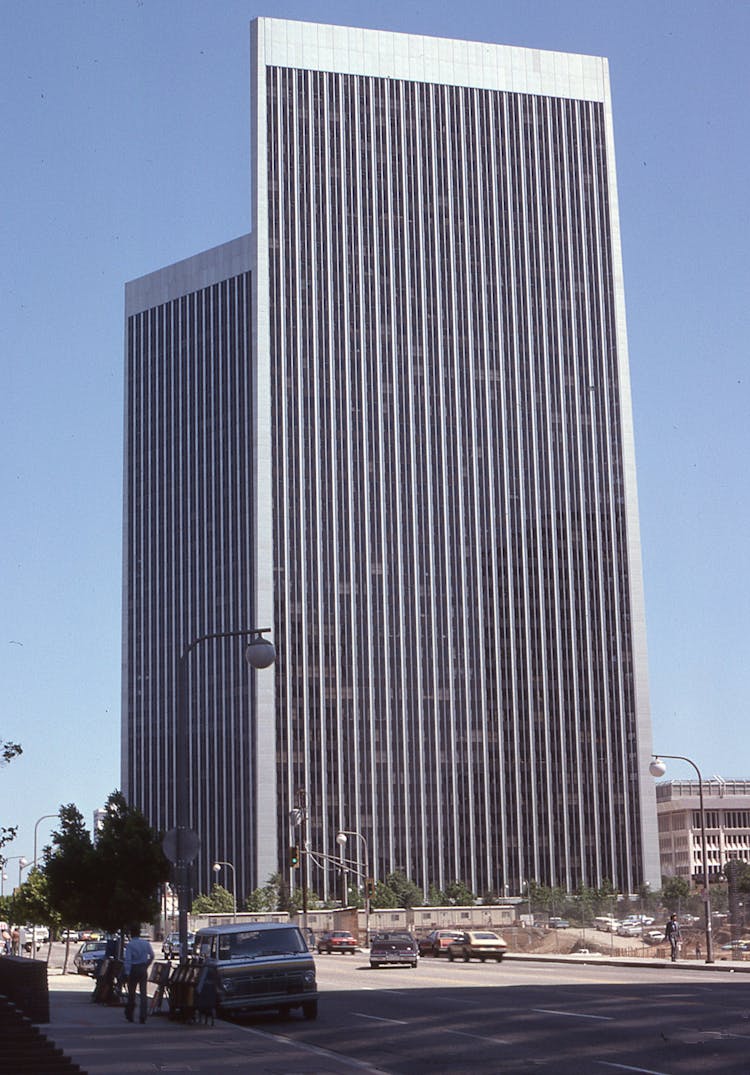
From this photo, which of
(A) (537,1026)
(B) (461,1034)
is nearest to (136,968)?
(B) (461,1034)

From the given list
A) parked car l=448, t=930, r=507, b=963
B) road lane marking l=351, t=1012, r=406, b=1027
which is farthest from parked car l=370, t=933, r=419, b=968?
road lane marking l=351, t=1012, r=406, b=1027

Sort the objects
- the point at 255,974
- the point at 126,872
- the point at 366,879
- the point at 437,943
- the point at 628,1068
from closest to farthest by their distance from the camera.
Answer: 1. the point at 628,1068
2. the point at 255,974
3. the point at 126,872
4. the point at 437,943
5. the point at 366,879

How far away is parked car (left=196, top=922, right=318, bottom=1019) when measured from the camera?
29.8 m

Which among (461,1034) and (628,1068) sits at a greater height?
(628,1068)

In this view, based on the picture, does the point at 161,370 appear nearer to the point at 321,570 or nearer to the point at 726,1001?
the point at 321,570

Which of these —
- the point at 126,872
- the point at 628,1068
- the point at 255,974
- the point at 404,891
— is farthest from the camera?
the point at 404,891

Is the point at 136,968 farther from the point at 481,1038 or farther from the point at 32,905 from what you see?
the point at 32,905

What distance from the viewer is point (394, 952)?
5978 centimetres

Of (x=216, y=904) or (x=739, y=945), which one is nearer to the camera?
(x=739, y=945)

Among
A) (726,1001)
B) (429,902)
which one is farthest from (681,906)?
(429,902)

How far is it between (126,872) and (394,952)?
2052 cm

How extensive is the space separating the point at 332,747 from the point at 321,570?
16.1 meters

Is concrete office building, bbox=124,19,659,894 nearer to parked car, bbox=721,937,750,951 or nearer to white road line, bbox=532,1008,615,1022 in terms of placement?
parked car, bbox=721,937,750,951

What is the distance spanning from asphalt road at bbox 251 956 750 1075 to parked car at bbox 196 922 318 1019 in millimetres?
560
